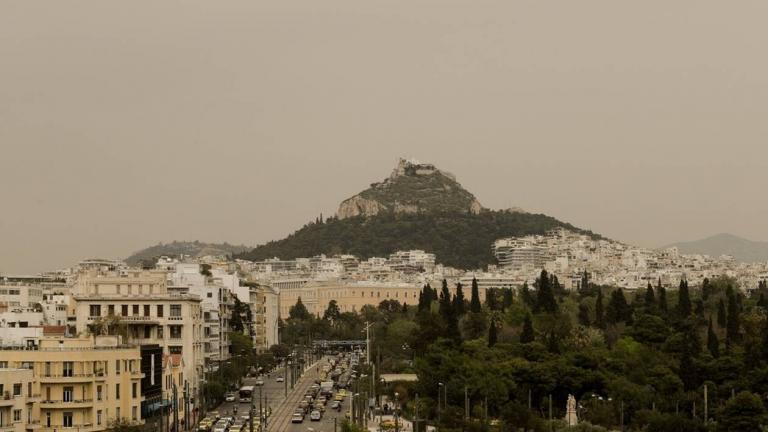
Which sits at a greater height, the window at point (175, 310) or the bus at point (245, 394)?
the window at point (175, 310)

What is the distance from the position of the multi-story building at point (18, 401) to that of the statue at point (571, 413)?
28.8 m

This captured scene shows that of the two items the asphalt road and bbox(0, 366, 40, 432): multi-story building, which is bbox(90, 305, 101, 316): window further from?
bbox(0, 366, 40, 432): multi-story building

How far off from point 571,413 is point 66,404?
93.5 ft

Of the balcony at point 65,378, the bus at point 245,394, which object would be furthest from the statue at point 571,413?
the balcony at point 65,378

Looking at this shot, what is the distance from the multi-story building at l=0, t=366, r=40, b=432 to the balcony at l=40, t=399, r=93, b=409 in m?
0.64

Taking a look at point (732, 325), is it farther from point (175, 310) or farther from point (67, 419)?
point (67, 419)

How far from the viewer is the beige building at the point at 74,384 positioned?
74938 mm

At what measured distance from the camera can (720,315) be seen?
120062mm

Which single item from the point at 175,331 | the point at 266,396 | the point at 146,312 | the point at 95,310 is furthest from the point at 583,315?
the point at 95,310

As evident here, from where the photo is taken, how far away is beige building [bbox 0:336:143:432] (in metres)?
74.9

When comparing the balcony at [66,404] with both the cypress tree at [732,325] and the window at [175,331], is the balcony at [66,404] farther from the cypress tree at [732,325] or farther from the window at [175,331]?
the cypress tree at [732,325]

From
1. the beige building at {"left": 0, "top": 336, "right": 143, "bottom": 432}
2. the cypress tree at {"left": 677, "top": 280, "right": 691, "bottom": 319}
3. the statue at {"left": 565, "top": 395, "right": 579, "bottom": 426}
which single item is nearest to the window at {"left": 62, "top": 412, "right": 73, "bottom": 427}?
the beige building at {"left": 0, "top": 336, "right": 143, "bottom": 432}

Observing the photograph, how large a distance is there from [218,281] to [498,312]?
23615 mm

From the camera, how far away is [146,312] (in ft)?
322
